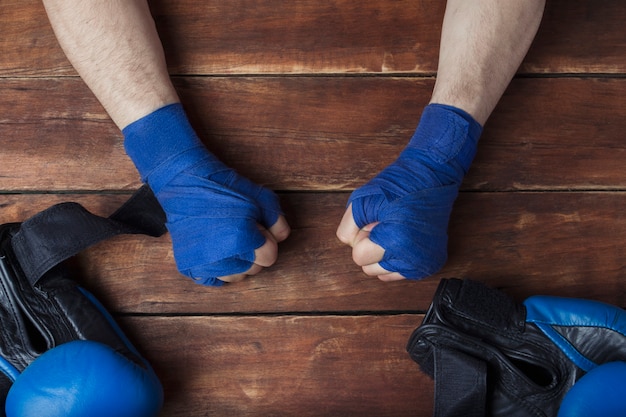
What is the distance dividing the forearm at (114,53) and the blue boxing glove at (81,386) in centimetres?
39

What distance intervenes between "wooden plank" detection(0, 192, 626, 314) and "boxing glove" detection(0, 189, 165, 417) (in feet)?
0.20

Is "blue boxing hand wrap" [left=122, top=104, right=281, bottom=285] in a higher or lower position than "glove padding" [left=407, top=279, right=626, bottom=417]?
higher

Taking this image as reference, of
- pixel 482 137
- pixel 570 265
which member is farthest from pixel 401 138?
→ pixel 570 265

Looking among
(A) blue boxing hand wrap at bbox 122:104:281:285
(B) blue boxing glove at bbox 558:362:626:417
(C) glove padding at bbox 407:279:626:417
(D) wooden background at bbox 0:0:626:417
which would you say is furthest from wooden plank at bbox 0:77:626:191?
(B) blue boxing glove at bbox 558:362:626:417

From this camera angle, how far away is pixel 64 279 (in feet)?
3.53

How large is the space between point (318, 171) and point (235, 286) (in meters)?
0.26

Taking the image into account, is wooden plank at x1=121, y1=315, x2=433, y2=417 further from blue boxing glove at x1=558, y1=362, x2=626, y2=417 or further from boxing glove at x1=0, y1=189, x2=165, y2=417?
blue boxing glove at x1=558, y1=362, x2=626, y2=417

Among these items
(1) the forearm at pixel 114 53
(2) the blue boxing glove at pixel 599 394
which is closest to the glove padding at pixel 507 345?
(2) the blue boxing glove at pixel 599 394

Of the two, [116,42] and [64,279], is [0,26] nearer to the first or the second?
[116,42]

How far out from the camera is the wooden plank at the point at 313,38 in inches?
46.4

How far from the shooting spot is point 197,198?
1.01 m

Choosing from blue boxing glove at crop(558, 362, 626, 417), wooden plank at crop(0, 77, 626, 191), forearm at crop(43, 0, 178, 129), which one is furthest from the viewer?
wooden plank at crop(0, 77, 626, 191)

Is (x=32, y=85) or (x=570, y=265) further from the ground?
(x=32, y=85)

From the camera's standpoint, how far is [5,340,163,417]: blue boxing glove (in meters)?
0.91
